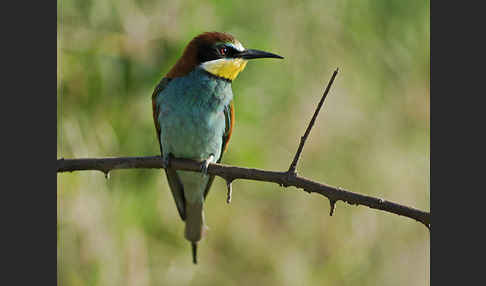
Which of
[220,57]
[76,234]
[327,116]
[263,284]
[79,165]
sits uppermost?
[220,57]

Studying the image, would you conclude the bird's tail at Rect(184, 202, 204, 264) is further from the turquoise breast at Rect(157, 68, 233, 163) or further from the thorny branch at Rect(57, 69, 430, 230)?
the thorny branch at Rect(57, 69, 430, 230)

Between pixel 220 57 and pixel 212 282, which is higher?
pixel 220 57

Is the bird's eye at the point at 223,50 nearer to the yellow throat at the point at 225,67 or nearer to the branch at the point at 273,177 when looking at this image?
the yellow throat at the point at 225,67

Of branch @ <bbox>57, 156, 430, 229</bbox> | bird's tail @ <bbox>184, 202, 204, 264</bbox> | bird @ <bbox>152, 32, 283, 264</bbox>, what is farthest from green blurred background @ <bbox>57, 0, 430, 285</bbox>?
branch @ <bbox>57, 156, 430, 229</bbox>

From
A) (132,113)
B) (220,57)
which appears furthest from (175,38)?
(220,57)

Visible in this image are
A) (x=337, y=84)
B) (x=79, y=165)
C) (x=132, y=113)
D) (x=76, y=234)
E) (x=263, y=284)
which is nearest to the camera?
(x=79, y=165)

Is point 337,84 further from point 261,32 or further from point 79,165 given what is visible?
point 79,165

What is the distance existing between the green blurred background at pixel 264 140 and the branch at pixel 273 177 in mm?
1375

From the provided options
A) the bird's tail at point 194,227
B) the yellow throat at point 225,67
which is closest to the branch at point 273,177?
the yellow throat at point 225,67

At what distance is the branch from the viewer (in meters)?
1.39

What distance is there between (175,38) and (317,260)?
57.0 inches

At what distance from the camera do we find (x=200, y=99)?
2211 millimetres

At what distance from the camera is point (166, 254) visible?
3189mm

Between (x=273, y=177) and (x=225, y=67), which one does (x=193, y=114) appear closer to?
(x=225, y=67)
